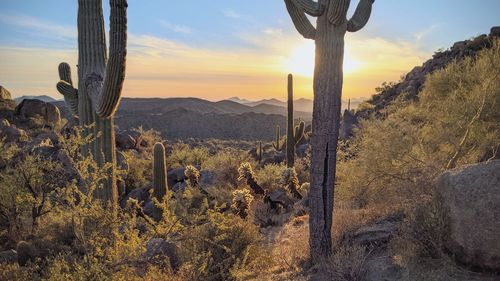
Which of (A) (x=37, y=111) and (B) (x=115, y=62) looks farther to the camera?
(A) (x=37, y=111)

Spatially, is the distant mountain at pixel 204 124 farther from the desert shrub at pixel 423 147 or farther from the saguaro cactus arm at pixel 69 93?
the desert shrub at pixel 423 147

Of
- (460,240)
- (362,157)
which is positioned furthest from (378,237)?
(362,157)

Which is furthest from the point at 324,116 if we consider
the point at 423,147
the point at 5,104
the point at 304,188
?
the point at 5,104

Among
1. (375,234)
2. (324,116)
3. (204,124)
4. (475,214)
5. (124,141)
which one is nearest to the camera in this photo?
(475,214)

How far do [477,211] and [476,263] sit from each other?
625 mm

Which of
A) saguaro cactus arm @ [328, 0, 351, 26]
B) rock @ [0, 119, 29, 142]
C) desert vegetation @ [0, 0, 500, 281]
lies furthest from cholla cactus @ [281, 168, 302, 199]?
rock @ [0, 119, 29, 142]

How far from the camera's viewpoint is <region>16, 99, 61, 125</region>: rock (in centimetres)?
2580

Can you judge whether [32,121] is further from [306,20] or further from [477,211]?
[477,211]

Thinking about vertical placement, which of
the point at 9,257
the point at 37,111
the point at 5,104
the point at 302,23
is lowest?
the point at 9,257

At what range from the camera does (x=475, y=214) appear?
186 inches

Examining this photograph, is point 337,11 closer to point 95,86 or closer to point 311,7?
point 311,7

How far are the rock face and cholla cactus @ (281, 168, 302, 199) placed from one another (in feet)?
24.7

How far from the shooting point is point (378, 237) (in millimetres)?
6199

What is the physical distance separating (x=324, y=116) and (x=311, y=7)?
1735mm
